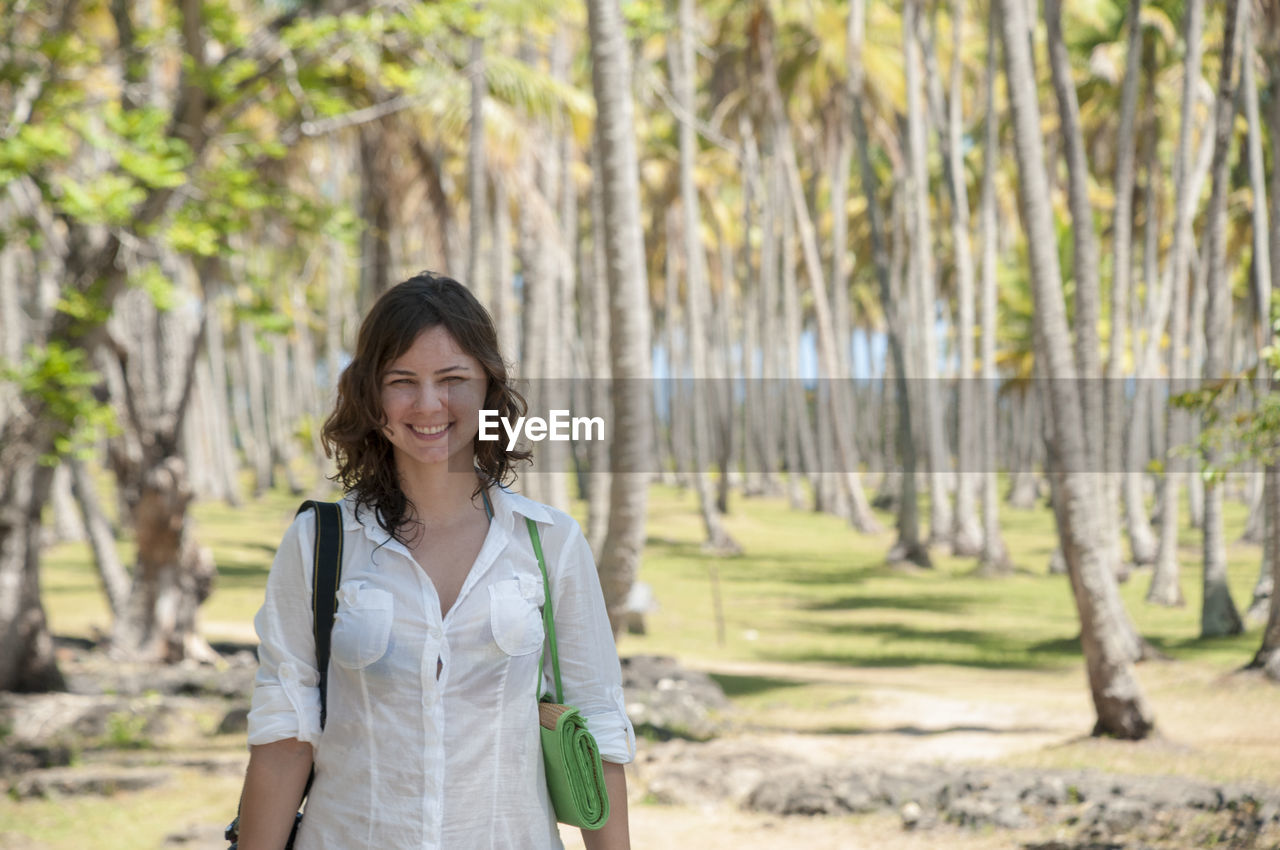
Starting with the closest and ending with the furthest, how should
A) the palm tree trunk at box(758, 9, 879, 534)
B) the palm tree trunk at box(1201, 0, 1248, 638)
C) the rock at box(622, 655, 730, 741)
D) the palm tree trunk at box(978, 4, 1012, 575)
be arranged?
1. the rock at box(622, 655, 730, 741)
2. the palm tree trunk at box(1201, 0, 1248, 638)
3. the palm tree trunk at box(978, 4, 1012, 575)
4. the palm tree trunk at box(758, 9, 879, 534)

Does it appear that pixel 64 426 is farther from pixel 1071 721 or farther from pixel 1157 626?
pixel 1157 626

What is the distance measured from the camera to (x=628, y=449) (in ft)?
26.4

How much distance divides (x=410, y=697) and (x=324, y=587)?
25 cm

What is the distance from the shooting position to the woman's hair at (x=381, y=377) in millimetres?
2389

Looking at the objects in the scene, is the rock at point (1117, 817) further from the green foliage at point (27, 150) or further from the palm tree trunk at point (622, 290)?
the green foliage at point (27, 150)

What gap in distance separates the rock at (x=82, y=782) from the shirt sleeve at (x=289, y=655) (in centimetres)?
769

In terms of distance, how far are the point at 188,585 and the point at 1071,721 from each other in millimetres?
9293

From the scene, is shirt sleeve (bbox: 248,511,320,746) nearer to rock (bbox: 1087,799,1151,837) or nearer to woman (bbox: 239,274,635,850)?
woman (bbox: 239,274,635,850)

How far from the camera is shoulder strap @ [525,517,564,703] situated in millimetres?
2346

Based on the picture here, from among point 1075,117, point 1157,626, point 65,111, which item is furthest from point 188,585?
point 1157,626

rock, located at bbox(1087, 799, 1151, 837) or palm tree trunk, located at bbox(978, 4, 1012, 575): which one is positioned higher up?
palm tree trunk, located at bbox(978, 4, 1012, 575)

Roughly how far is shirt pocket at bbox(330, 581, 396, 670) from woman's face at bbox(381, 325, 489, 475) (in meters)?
0.28

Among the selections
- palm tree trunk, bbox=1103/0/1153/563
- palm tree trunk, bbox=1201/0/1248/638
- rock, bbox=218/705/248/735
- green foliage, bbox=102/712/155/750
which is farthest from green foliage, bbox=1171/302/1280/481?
palm tree trunk, bbox=1103/0/1153/563

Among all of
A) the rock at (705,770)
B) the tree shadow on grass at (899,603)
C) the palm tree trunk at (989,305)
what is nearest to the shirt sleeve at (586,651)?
the rock at (705,770)
